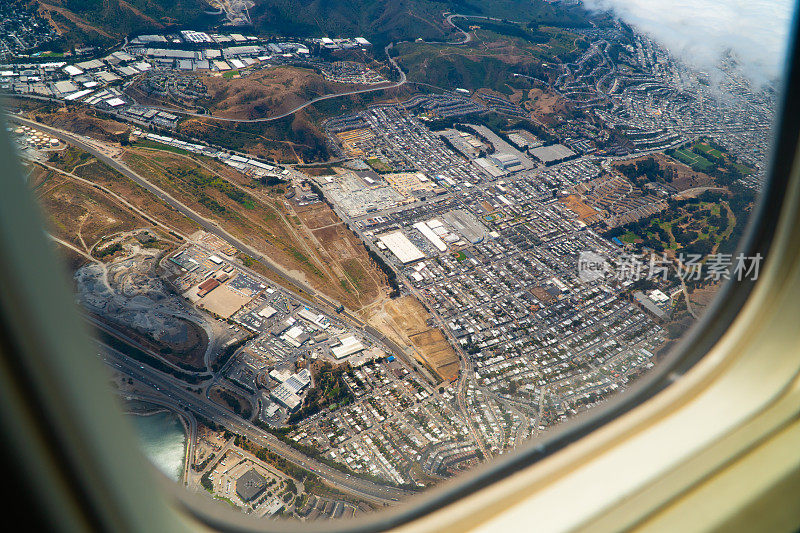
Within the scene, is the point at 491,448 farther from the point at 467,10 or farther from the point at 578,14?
the point at 578,14

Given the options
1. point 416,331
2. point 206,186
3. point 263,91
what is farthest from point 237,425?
point 263,91

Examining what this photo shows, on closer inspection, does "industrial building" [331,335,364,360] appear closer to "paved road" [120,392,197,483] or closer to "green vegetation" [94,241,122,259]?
"paved road" [120,392,197,483]

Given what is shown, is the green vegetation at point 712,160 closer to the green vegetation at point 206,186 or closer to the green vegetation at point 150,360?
the green vegetation at point 206,186

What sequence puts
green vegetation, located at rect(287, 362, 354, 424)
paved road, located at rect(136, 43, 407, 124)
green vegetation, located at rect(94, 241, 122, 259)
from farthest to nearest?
paved road, located at rect(136, 43, 407, 124) → green vegetation, located at rect(94, 241, 122, 259) → green vegetation, located at rect(287, 362, 354, 424)

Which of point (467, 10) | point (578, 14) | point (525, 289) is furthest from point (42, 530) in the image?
point (578, 14)

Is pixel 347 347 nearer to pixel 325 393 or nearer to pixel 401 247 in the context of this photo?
pixel 325 393

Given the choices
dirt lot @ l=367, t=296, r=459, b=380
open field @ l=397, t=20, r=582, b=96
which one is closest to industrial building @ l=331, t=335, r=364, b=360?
dirt lot @ l=367, t=296, r=459, b=380
